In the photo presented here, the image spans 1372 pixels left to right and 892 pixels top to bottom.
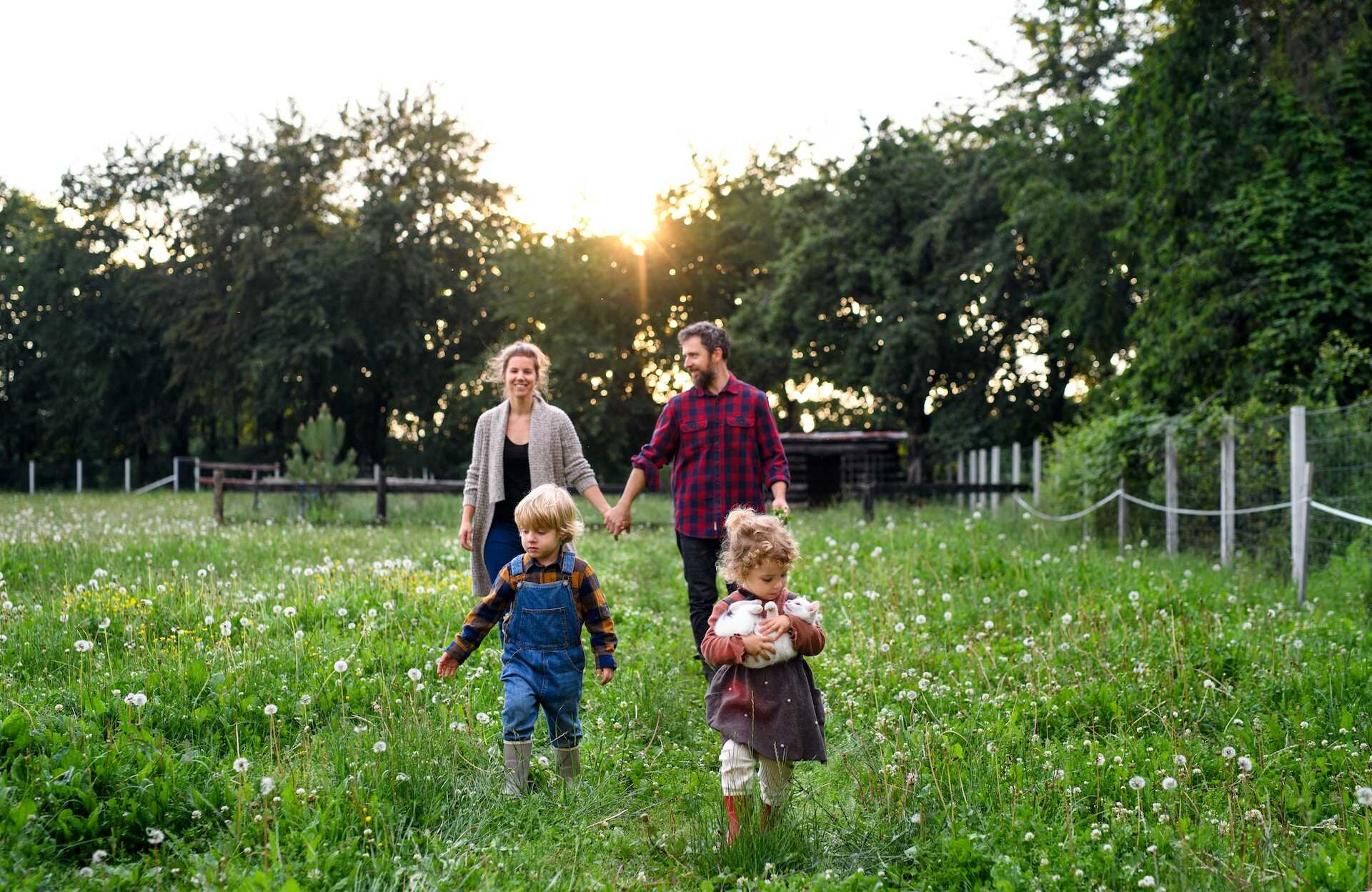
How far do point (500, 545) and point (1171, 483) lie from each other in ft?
30.7

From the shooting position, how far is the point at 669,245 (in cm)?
4219

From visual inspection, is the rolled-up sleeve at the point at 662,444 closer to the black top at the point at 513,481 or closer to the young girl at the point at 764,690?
the black top at the point at 513,481

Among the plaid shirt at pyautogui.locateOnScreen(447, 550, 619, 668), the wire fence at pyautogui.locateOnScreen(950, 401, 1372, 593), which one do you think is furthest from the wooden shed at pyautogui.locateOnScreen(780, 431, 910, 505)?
the plaid shirt at pyautogui.locateOnScreen(447, 550, 619, 668)

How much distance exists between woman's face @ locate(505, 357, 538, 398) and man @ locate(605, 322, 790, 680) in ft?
2.48

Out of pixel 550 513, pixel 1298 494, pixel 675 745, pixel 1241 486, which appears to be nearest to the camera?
pixel 550 513

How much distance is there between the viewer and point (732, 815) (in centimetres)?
409

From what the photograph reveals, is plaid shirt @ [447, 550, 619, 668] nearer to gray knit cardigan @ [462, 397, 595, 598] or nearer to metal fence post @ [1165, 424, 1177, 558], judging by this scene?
gray knit cardigan @ [462, 397, 595, 598]

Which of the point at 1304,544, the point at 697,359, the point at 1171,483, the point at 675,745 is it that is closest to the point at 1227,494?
the point at 1171,483

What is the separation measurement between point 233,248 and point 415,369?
814 cm

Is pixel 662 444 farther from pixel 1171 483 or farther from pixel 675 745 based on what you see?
pixel 1171 483

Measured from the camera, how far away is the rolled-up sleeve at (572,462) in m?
6.54

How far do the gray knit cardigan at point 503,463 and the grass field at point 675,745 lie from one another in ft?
2.33

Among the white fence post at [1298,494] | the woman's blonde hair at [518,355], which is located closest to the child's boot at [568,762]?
the woman's blonde hair at [518,355]

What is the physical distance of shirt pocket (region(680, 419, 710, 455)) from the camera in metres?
6.55
